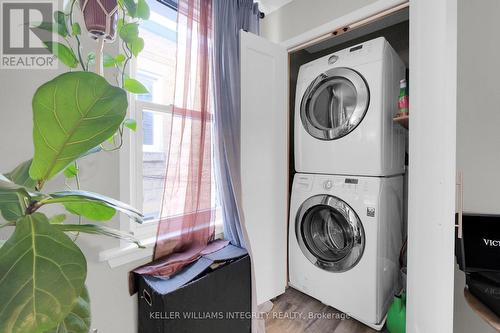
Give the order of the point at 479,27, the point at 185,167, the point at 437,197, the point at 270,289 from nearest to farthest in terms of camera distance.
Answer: the point at 437,197
the point at 479,27
the point at 185,167
the point at 270,289

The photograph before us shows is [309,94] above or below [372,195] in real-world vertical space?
above

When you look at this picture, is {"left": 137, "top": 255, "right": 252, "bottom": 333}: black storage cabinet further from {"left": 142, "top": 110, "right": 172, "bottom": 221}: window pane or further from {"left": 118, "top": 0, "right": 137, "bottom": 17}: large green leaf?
{"left": 118, "top": 0, "right": 137, "bottom": 17}: large green leaf

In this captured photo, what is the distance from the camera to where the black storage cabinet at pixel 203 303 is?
101 centimetres

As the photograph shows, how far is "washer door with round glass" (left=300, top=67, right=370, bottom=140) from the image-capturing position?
1.46 metres

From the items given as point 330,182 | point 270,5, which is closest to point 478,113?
point 330,182

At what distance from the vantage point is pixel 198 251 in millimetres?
1338

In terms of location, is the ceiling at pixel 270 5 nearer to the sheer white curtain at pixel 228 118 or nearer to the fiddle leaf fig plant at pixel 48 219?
the sheer white curtain at pixel 228 118

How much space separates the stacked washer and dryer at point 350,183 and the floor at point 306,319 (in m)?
0.09

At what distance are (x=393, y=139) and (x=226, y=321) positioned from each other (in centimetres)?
157

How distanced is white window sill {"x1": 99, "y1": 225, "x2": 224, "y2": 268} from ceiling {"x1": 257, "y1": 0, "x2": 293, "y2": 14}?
195 cm

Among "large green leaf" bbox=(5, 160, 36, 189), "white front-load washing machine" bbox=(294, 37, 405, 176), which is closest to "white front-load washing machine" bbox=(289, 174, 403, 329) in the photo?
"white front-load washing machine" bbox=(294, 37, 405, 176)

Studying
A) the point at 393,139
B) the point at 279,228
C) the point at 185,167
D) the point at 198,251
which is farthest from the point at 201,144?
the point at 393,139

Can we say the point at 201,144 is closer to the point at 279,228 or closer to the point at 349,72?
the point at 279,228

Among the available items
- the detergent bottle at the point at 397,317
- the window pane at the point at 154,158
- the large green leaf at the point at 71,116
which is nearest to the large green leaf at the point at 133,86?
the window pane at the point at 154,158
